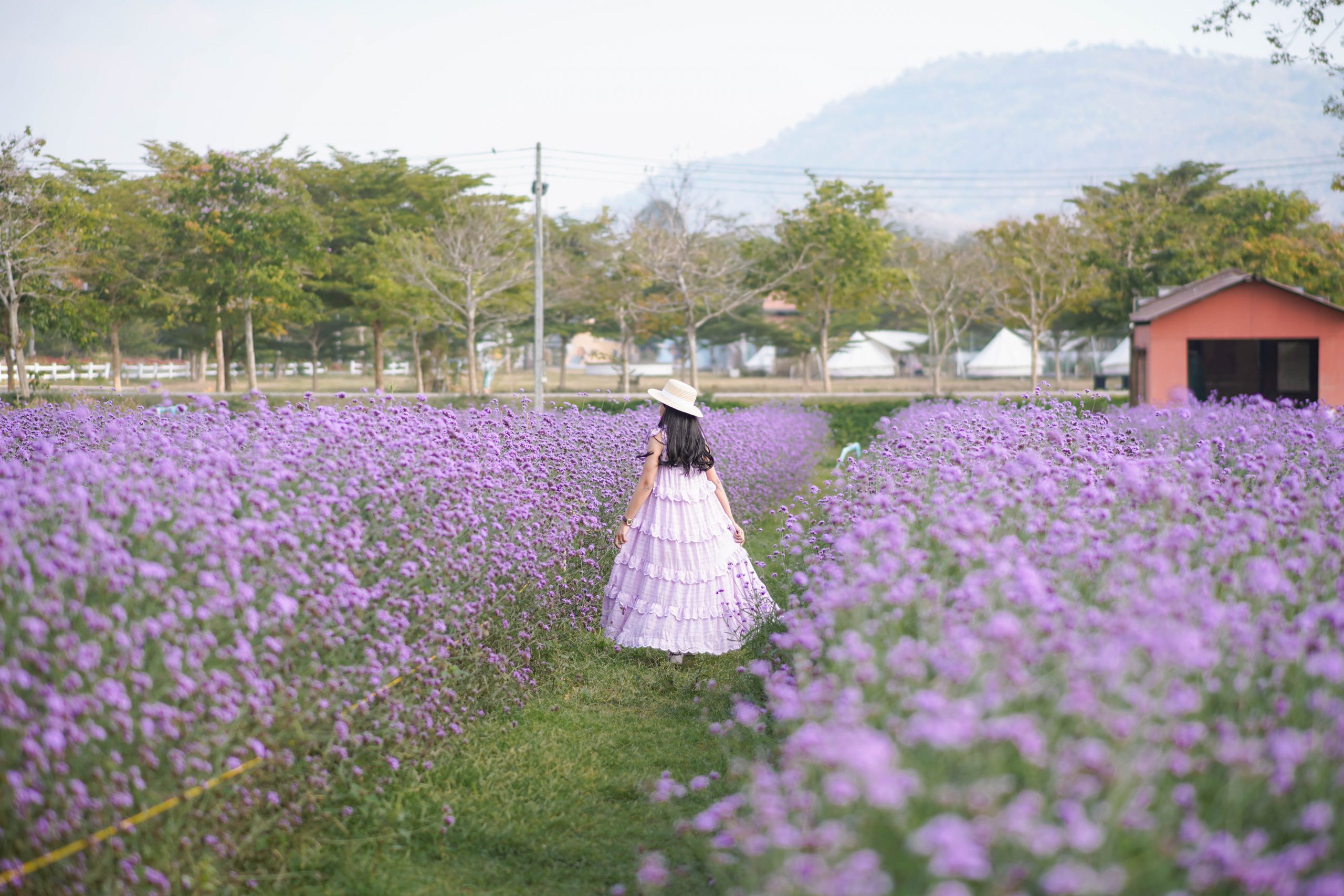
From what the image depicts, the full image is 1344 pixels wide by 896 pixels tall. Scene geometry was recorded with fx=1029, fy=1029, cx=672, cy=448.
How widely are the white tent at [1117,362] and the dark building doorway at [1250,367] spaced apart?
32.7 metres

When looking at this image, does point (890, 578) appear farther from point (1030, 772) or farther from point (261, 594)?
point (261, 594)

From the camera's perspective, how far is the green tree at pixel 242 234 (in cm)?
2953

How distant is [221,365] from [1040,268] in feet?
91.5

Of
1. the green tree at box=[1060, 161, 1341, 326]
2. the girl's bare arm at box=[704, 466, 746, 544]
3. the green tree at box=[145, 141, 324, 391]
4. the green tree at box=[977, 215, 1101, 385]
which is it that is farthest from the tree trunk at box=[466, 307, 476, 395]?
the girl's bare arm at box=[704, 466, 746, 544]

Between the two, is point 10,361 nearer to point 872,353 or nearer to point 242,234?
point 242,234

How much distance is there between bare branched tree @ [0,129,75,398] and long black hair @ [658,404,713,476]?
22.5 meters

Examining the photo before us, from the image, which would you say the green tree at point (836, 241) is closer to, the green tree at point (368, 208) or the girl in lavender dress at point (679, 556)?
the green tree at point (368, 208)

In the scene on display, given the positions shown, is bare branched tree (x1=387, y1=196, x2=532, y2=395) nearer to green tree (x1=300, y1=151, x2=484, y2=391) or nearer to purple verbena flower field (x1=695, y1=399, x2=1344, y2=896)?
green tree (x1=300, y1=151, x2=484, y2=391)

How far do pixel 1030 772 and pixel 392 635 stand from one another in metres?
2.25

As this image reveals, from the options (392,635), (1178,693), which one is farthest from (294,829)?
(1178,693)

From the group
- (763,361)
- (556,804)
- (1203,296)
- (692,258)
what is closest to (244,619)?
(556,804)

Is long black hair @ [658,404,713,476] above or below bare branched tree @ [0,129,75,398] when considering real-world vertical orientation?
below

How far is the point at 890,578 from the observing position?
2639mm

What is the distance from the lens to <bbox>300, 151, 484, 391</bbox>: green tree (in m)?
34.0
